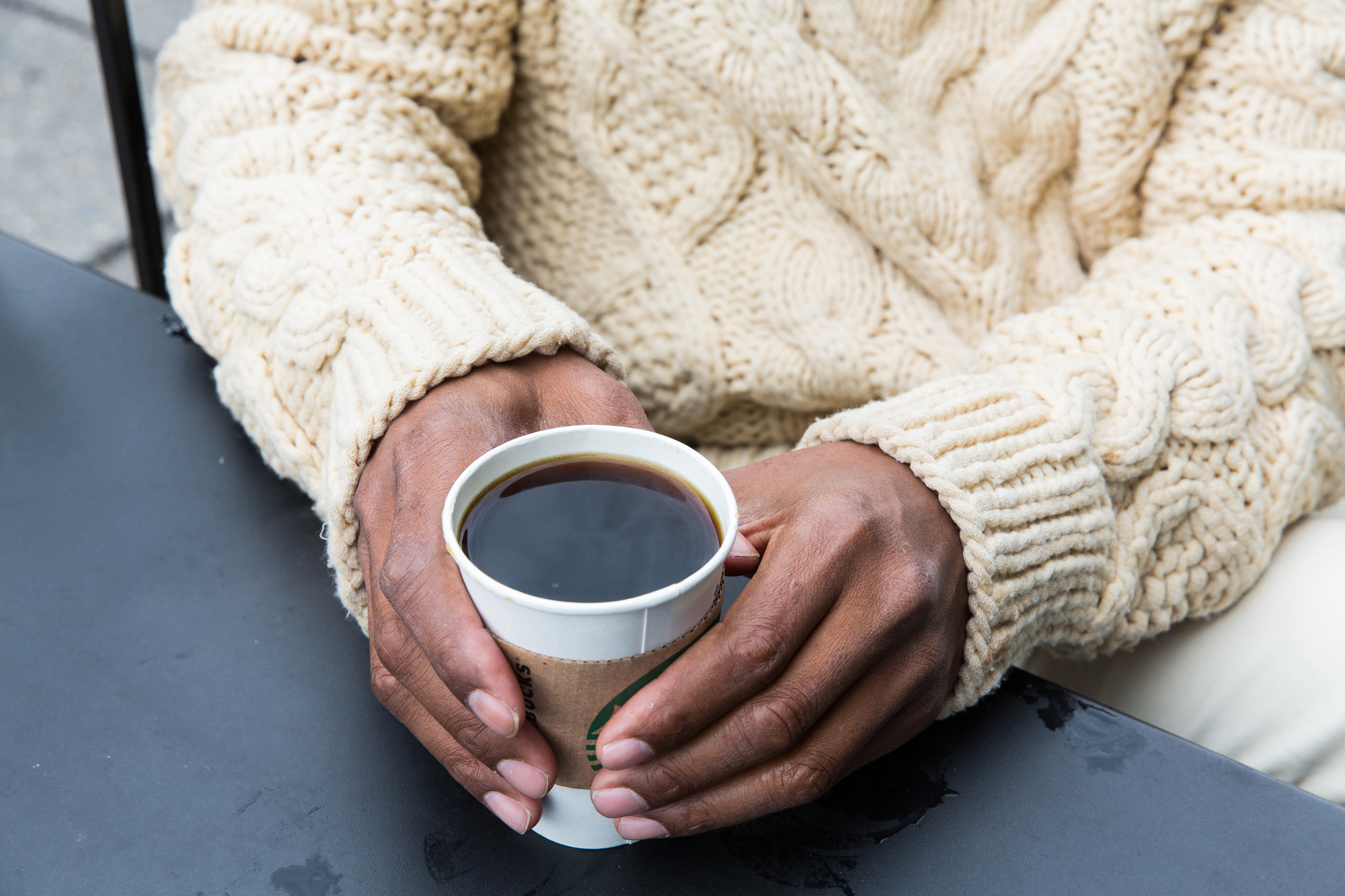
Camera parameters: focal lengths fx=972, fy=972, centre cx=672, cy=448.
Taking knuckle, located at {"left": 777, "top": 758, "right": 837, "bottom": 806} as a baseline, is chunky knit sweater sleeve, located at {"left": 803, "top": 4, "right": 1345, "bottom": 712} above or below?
above

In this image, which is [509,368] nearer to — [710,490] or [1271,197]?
[710,490]

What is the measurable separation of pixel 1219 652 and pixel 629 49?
70 centimetres

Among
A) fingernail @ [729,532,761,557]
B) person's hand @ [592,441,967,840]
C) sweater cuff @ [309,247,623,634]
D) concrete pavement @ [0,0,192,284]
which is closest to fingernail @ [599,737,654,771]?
person's hand @ [592,441,967,840]

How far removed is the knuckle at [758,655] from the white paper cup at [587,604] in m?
0.04

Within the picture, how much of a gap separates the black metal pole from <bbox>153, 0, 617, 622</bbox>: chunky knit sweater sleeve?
0.08 m

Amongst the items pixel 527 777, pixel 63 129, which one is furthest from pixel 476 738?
pixel 63 129

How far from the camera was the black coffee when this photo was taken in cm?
41

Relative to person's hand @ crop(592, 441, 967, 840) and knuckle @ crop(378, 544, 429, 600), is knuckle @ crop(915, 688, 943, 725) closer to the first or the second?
person's hand @ crop(592, 441, 967, 840)

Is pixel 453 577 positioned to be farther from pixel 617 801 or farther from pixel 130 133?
pixel 130 133

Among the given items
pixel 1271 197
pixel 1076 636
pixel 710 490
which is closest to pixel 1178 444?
pixel 1076 636

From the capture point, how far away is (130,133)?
99cm

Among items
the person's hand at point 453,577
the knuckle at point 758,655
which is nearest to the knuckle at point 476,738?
the person's hand at point 453,577

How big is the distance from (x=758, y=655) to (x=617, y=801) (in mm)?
96

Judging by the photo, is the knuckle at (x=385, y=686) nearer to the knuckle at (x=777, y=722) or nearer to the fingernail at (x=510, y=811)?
the fingernail at (x=510, y=811)
